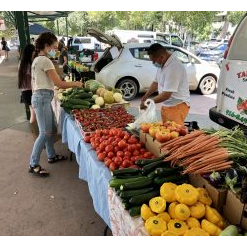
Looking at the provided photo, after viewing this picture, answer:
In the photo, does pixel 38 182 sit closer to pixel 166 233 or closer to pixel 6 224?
pixel 6 224

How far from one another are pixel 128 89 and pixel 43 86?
5.40 meters

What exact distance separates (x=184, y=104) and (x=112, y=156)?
5.89 feet

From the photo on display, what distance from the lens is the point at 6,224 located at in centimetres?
332

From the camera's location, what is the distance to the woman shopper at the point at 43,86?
3.94m

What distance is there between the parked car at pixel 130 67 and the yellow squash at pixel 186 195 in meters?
7.09

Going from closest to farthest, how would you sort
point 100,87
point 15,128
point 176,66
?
point 176,66 → point 100,87 → point 15,128

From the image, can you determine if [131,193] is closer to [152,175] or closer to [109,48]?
[152,175]

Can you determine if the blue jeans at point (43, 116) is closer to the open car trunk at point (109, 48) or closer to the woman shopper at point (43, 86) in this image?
the woman shopper at point (43, 86)

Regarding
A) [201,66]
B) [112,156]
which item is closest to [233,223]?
[112,156]

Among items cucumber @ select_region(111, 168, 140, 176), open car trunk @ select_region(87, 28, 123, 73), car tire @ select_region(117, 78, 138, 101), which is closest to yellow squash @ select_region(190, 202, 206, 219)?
cucumber @ select_region(111, 168, 140, 176)

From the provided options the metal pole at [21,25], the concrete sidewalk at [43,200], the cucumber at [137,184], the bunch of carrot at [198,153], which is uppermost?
the metal pole at [21,25]

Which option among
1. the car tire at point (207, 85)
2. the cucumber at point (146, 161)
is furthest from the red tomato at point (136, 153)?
the car tire at point (207, 85)

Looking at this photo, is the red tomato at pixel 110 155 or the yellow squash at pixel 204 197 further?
the red tomato at pixel 110 155
